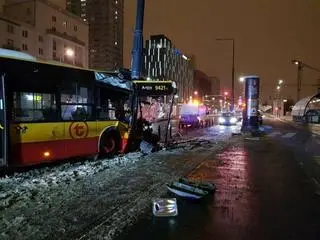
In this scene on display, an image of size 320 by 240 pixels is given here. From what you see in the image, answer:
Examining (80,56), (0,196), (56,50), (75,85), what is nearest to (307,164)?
(75,85)

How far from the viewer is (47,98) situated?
12.9 m

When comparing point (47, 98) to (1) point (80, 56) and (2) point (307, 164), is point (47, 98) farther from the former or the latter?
(1) point (80, 56)

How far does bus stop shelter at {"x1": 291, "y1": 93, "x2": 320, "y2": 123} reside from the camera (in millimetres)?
69250

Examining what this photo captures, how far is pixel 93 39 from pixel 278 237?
441 ft

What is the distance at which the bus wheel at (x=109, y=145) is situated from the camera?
50.7 ft

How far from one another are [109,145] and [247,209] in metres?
8.20

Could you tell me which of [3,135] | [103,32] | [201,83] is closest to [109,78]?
[3,135]

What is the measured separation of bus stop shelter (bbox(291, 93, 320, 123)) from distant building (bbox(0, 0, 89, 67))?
41.8 metres

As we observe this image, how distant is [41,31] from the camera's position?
79062 millimetres

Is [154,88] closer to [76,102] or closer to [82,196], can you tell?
[76,102]

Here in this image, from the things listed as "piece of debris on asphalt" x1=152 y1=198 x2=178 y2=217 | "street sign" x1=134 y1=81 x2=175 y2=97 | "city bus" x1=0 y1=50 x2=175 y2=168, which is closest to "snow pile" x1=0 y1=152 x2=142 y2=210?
"city bus" x1=0 y1=50 x2=175 y2=168

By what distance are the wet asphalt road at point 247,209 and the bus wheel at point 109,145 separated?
11.5 feet

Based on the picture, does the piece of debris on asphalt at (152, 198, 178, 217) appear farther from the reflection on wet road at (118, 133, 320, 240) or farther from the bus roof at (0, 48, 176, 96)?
the bus roof at (0, 48, 176, 96)

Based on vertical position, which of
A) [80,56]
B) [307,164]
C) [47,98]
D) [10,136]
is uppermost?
[80,56]
